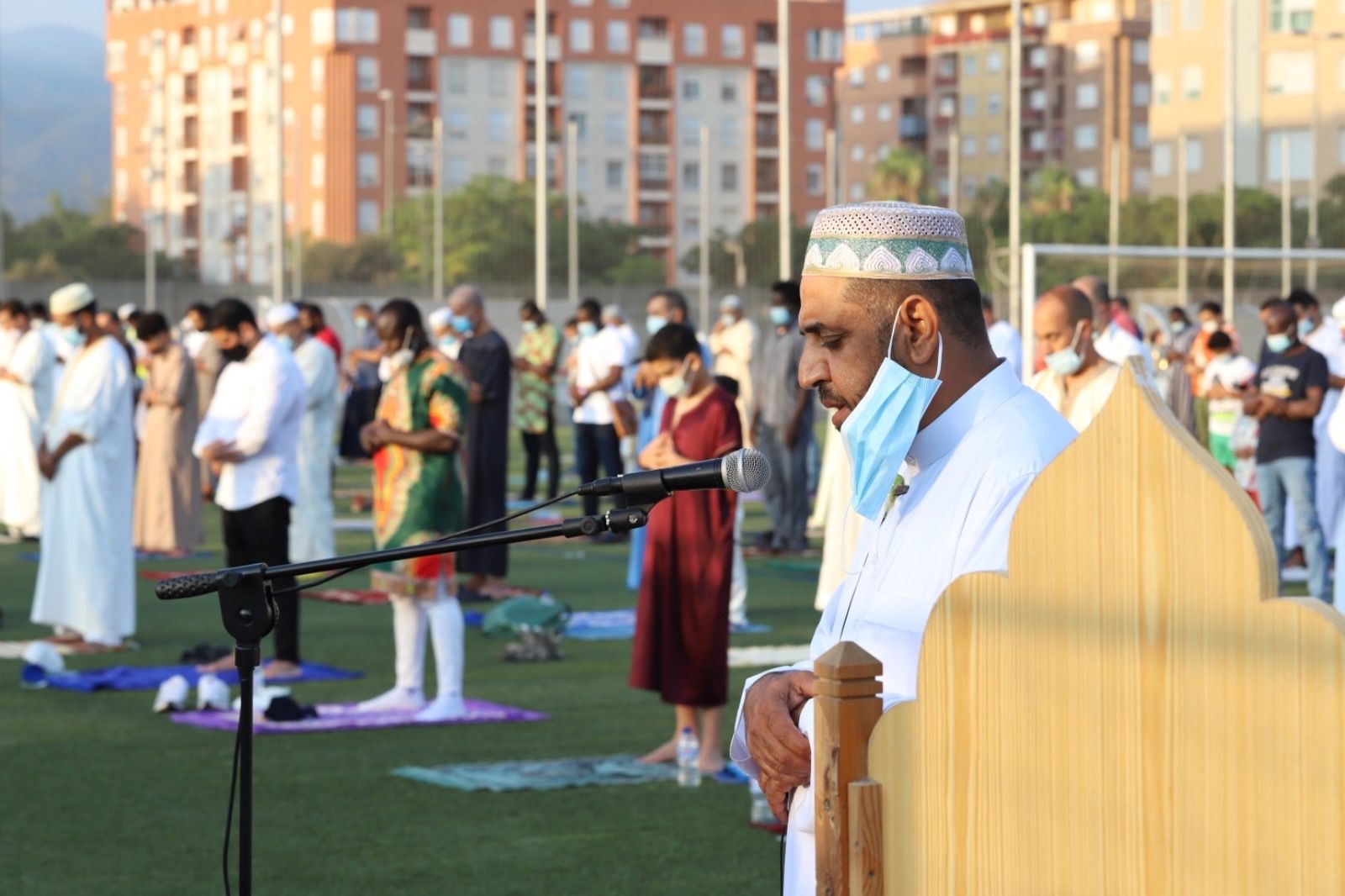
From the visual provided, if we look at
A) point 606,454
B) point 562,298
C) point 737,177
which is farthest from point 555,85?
point 606,454

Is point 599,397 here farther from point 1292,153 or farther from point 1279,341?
point 1292,153

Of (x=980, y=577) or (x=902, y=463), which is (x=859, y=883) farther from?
(x=902, y=463)

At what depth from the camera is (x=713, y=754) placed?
8820mm

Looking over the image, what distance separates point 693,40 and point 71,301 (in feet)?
348

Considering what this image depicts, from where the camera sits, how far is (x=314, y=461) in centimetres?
1659

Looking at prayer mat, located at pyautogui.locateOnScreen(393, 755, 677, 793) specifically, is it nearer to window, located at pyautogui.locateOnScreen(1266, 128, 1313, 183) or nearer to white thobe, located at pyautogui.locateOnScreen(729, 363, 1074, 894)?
white thobe, located at pyautogui.locateOnScreen(729, 363, 1074, 894)

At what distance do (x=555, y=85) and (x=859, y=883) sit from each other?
114 meters

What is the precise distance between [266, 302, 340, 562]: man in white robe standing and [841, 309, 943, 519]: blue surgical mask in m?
13.2

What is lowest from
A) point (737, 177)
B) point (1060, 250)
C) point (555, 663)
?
point (555, 663)

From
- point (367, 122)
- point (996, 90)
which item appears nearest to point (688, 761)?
point (367, 122)

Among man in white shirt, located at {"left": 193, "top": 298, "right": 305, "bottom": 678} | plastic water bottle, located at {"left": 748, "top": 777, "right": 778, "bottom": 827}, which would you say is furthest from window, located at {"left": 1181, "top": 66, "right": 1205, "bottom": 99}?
plastic water bottle, located at {"left": 748, "top": 777, "right": 778, "bottom": 827}

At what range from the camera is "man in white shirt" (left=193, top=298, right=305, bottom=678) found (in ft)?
36.5

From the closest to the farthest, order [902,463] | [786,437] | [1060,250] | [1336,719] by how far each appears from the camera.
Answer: [1336,719] → [902,463] → [1060,250] → [786,437]

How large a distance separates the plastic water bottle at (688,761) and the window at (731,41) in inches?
4402
